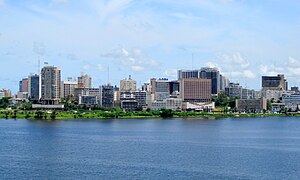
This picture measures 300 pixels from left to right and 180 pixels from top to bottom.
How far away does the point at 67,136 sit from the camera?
151 feet

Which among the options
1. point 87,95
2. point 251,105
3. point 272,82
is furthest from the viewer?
point 272,82

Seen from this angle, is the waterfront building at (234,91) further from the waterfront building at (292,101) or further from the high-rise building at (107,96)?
the high-rise building at (107,96)

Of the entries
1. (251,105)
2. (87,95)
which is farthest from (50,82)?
(251,105)

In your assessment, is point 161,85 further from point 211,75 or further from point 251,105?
point 251,105

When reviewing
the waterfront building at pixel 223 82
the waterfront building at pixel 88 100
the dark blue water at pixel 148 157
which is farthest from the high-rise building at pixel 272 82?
the dark blue water at pixel 148 157

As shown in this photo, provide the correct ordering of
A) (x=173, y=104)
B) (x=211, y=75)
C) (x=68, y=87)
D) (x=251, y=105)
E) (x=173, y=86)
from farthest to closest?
(x=211, y=75), (x=68, y=87), (x=173, y=86), (x=251, y=105), (x=173, y=104)

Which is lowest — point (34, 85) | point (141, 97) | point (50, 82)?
point (141, 97)

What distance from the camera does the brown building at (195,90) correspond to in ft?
417

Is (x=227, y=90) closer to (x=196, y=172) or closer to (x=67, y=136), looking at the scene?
(x=67, y=136)

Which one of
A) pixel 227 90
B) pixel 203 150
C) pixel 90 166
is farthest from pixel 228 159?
pixel 227 90

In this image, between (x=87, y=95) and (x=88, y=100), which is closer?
(x=88, y=100)

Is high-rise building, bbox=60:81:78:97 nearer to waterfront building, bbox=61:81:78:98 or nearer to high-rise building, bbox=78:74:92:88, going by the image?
waterfront building, bbox=61:81:78:98

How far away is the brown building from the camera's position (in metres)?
127

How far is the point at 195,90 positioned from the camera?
128 meters
